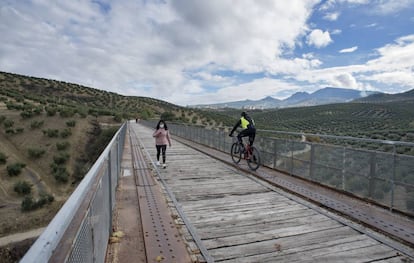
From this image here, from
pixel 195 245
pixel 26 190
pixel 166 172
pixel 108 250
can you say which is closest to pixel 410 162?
pixel 195 245

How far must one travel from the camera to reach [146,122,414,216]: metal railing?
5395mm

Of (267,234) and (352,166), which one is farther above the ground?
(352,166)

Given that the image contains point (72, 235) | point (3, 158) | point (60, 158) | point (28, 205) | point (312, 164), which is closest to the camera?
point (72, 235)

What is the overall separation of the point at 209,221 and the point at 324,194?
3.02 meters

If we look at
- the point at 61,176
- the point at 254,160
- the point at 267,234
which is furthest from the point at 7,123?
the point at 267,234

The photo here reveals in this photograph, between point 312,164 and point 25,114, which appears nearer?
point 312,164

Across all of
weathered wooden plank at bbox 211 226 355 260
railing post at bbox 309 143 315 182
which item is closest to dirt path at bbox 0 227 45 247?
railing post at bbox 309 143 315 182

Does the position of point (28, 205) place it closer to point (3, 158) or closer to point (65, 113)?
point (3, 158)

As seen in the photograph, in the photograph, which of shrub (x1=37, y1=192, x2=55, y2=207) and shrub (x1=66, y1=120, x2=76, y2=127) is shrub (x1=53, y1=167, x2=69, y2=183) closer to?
shrub (x1=37, y1=192, x2=55, y2=207)

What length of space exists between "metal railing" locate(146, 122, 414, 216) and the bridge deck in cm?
127

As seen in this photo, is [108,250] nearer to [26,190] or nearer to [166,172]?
[166,172]

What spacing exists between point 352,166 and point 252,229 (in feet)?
10.5

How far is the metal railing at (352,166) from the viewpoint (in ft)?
17.7

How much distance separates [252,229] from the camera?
467cm
